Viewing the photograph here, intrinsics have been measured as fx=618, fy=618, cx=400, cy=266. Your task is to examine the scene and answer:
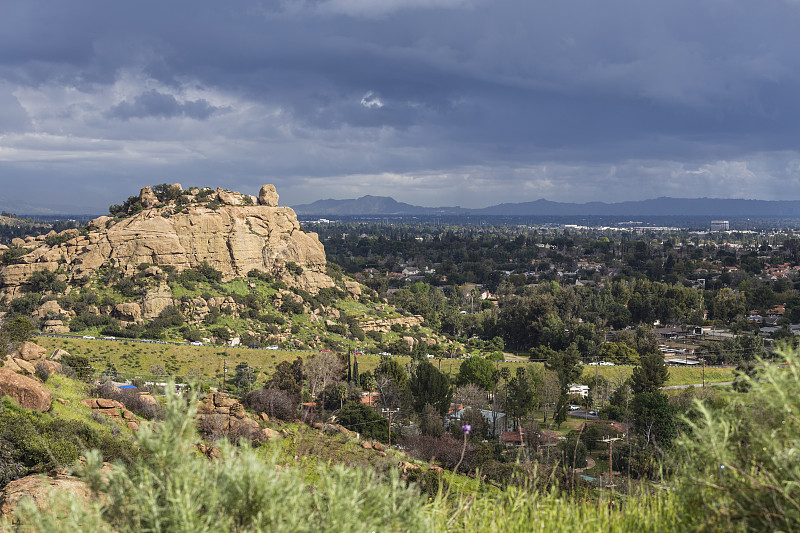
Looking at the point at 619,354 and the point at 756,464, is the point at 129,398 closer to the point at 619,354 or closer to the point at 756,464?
the point at 756,464

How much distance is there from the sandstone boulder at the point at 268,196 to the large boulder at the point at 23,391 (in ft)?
168

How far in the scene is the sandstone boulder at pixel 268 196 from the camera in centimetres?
6400

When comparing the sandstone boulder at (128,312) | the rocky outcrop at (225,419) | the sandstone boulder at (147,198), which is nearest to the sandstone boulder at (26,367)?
the rocky outcrop at (225,419)

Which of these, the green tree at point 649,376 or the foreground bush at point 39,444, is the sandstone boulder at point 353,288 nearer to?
the green tree at point 649,376

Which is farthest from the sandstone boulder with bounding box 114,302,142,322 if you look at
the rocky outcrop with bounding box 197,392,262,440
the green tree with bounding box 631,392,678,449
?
the green tree with bounding box 631,392,678,449

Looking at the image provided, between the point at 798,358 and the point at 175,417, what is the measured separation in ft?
11.3

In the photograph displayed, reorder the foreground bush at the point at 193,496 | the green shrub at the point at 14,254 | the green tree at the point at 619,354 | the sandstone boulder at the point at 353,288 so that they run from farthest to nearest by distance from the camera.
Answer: the sandstone boulder at the point at 353,288 → the green shrub at the point at 14,254 → the green tree at the point at 619,354 → the foreground bush at the point at 193,496

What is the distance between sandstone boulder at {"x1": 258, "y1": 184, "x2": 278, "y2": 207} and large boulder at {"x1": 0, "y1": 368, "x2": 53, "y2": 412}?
51162 millimetres

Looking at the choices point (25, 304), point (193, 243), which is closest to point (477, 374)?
point (193, 243)

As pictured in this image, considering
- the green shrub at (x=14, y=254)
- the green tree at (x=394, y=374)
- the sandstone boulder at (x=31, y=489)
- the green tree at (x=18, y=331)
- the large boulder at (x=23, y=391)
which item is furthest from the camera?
the green shrub at (x=14, y=254)

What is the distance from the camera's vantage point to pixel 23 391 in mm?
13414

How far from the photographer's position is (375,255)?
425 feet

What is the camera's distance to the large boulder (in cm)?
1329

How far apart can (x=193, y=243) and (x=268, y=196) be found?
11.7 meters
